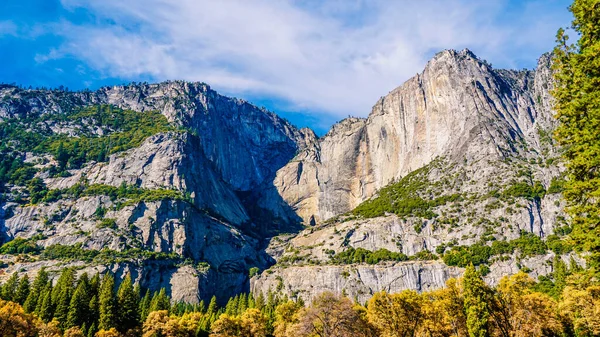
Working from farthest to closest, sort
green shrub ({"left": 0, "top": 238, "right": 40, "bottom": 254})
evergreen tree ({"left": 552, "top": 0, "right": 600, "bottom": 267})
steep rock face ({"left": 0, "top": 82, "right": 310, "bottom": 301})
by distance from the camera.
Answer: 1. steep rock face ({"left": 0, "top": 82, "right": 310, "bottom": 301})
2. green shrub ({"left": 0, "top": 238, "right": 40, "bottom": 254})
3. evergreen tree ({"left": 552, "top": 0, "right": 600, "bottom": 267})

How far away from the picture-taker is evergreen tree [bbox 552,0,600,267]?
67.3ft

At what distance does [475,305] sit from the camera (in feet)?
183

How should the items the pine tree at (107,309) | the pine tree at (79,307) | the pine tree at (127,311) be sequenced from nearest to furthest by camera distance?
the pine tree at (79,307) < the pine tree at (107,309) < the pine tree at (127,311)

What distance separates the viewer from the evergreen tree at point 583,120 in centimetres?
2050

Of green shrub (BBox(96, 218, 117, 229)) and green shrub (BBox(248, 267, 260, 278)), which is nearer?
green shrub (BBox(96, 218, 117, 229))

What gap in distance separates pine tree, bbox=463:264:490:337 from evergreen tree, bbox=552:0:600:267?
3748cm

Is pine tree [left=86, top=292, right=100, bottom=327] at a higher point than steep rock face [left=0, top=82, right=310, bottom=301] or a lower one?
lower

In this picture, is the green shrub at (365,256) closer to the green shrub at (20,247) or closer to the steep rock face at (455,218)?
the steep rock face at (455,218)

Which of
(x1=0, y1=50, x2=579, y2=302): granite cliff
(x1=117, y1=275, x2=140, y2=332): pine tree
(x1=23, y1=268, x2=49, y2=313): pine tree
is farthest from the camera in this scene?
(x1=0, y1=50, x2=579, y2=302): granite cliff

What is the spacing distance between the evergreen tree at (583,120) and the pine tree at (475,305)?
37.5 m

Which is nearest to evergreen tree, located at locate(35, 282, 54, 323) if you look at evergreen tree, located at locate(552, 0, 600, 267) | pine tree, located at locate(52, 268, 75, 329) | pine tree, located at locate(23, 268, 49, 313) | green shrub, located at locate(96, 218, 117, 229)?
pine tree, located at locate(52, 268, 75, 329)

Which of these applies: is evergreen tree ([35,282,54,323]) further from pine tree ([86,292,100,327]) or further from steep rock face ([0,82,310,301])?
steep rock face ([0,82,310,301])

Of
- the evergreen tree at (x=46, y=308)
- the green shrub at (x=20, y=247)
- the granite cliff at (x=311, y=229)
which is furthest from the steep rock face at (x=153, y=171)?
the evergreen tree at (x=46, y=308)

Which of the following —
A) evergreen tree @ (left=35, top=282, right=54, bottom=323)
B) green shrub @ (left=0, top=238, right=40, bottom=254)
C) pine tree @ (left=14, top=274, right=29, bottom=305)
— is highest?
green shrub @ (left=0, top=238, right=40, bottom=254)
